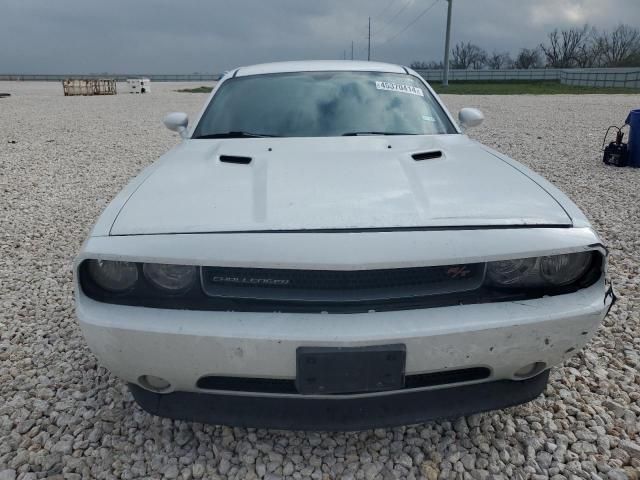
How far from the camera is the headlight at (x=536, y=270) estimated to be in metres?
1.57

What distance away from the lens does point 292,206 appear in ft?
5.24

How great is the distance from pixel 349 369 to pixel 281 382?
26cm

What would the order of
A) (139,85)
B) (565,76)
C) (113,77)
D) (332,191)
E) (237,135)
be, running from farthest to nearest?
(113,77), (565,76), (139,85), (237,135), (332,191)

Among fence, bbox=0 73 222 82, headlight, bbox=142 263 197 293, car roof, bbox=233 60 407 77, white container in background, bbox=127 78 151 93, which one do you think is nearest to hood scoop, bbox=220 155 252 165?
headlight, bbox=142 263 197 293

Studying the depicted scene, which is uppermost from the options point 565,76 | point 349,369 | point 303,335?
point 303,335

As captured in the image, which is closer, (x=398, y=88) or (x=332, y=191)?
(x=332, y=191)

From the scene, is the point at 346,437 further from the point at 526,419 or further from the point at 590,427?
the point at 590,427

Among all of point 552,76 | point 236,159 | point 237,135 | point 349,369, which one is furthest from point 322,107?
point 552,76

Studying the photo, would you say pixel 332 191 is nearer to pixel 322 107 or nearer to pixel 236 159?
pixel 236 159

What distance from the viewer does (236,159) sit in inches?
84.2

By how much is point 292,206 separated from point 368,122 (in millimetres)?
1183

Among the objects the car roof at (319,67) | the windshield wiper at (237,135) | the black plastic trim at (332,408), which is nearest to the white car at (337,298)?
the black plastic trim at (332,408)

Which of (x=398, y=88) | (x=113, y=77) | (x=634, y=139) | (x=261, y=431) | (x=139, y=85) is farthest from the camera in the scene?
(x=113, y=77)

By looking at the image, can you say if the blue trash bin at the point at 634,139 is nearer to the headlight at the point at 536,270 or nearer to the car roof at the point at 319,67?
the car roof at the point at 319,67
